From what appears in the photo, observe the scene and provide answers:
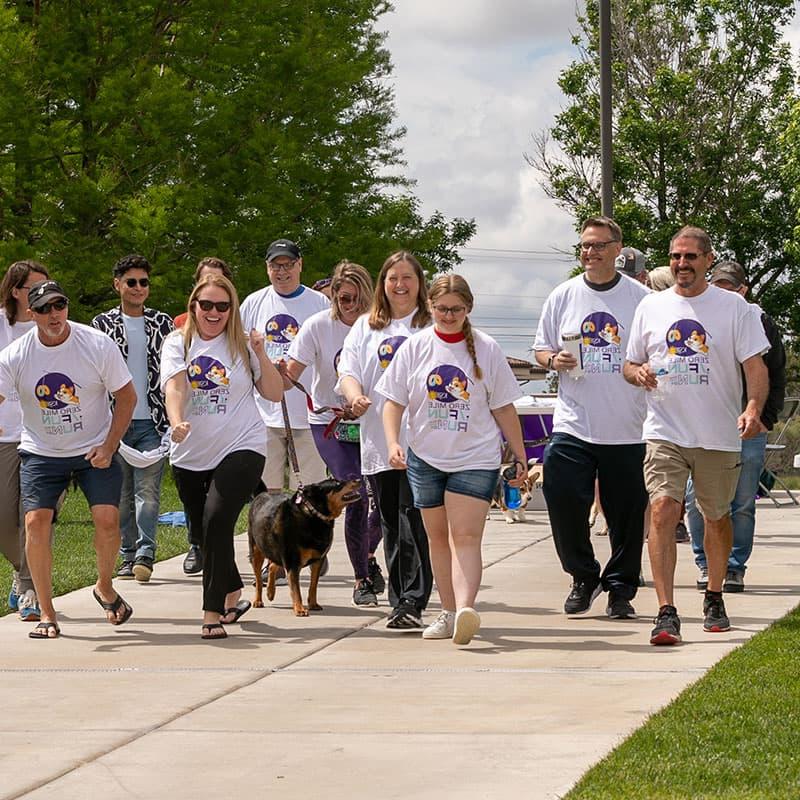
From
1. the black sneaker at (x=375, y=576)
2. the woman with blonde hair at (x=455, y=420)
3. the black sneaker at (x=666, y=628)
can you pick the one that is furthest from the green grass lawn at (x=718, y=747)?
the black sneaker at (x=375, y=576)

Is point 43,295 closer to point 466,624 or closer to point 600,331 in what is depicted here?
point 466,624

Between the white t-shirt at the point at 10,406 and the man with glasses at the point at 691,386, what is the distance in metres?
3.51

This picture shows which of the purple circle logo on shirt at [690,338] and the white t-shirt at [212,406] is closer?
the purple circle logo on shirt at [690,338]

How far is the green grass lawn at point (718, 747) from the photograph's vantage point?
542 cm

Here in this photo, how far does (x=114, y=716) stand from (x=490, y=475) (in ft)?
8.66

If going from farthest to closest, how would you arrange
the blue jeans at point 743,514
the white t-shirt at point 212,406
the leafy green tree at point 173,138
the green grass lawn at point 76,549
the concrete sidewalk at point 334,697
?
the leafy green tree at point 173,138, the green grass lawn at point 76,549, the blue jeans at point 743,514, the white t-shirt at point 212,406, the concrete sidewalk at point 334,697

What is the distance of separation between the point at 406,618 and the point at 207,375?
1.67 metres

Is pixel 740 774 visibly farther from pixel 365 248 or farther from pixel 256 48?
pixel 365 248

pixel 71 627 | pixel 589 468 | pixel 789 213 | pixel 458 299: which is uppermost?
pixel 789 213

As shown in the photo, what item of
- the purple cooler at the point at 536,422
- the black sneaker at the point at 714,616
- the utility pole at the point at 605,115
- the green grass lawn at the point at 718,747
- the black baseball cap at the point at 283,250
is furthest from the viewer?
the utility pole at the point at 605,115

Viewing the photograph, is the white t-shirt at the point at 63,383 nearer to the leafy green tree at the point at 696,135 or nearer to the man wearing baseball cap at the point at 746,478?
the man wearing baseball cap at the point at 746,478

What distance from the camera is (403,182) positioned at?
44.4m

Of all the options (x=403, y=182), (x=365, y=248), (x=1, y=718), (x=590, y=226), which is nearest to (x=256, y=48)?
(x=365, y=248)

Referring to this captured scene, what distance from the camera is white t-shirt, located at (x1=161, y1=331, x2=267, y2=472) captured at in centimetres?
936
